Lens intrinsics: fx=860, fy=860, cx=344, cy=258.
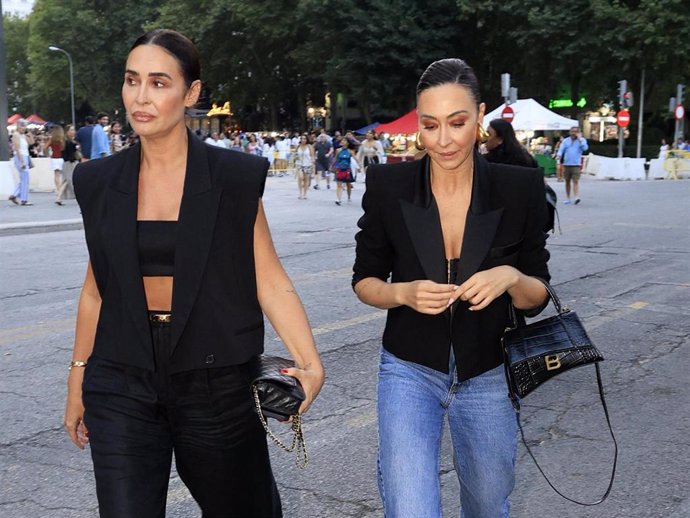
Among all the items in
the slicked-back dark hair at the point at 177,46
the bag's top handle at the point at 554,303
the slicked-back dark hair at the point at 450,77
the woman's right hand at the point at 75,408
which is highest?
the slicked-back dark hair at the point at 177,46

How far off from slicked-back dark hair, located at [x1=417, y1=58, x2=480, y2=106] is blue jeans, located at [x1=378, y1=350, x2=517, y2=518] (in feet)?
2.72

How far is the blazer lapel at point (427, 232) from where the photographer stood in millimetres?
2539

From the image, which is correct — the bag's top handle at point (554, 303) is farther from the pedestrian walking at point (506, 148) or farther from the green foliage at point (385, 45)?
the green foliage at point (385, 45)

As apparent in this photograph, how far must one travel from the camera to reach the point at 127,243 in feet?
7.50

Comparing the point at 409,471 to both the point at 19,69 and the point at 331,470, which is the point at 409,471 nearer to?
the point at 331,470

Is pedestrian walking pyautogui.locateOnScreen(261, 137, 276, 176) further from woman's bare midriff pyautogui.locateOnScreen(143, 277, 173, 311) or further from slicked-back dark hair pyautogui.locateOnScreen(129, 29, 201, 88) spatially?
woman's bare midriff pyautogui.locateOnScreen(143, 277, 173, 311)

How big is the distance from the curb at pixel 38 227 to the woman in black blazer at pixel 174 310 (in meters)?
12.4

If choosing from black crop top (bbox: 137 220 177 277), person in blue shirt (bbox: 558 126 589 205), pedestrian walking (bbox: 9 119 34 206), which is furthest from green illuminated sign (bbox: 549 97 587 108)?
black crop top (bbox: 137 220 177 277)

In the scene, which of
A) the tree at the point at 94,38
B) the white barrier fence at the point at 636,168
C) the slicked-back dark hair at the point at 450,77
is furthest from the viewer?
the tree at the point at 94,38

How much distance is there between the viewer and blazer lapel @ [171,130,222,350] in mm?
2242

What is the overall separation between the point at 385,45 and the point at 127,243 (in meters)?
41.5

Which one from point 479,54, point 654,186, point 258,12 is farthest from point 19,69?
point 654,186

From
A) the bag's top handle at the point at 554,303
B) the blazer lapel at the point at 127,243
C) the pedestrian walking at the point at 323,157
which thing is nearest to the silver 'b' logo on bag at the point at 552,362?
the bag's top handle at the point at 554,303

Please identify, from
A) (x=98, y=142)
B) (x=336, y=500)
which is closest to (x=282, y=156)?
(x=98, y=142)
